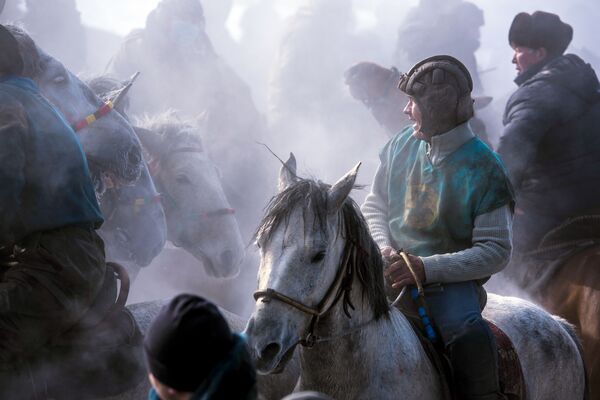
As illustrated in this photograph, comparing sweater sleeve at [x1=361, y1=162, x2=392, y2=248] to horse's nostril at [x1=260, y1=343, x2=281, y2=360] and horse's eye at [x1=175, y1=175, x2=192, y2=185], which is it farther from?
horse's eye at [x1=175, y1=175, x2=192, y2=185]

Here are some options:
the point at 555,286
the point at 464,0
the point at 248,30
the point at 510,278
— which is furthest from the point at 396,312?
the point at 248,30

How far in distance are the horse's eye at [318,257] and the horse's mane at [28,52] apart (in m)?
2.33

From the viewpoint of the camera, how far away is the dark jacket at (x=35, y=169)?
3.40 m

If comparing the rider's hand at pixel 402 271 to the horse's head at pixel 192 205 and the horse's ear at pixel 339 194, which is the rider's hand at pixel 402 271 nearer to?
the horse's ear at pixel 339 194

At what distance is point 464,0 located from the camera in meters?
17.0

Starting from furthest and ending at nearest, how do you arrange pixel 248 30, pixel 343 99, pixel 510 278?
1. pixel 248 30
2. pixel 343 99
3. pixel 510 278

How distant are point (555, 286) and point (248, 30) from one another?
16.1 meters

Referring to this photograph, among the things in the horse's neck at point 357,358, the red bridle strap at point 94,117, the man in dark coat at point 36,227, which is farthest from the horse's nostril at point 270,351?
the red bridle strap at point 94,117

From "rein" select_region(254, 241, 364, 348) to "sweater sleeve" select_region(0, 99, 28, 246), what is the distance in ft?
4.27

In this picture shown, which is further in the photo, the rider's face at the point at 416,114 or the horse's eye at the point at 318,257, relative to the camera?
the rider's face at the point at 416,114

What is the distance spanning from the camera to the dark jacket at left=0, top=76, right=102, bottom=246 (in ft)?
11.2

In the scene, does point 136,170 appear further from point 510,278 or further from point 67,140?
point 510,278

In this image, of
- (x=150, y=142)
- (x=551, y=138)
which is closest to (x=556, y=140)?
(x=551, y=138)

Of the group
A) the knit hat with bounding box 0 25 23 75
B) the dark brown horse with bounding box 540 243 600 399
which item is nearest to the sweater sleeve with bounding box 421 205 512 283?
the knit hat with bounding box 0 25 23 75
